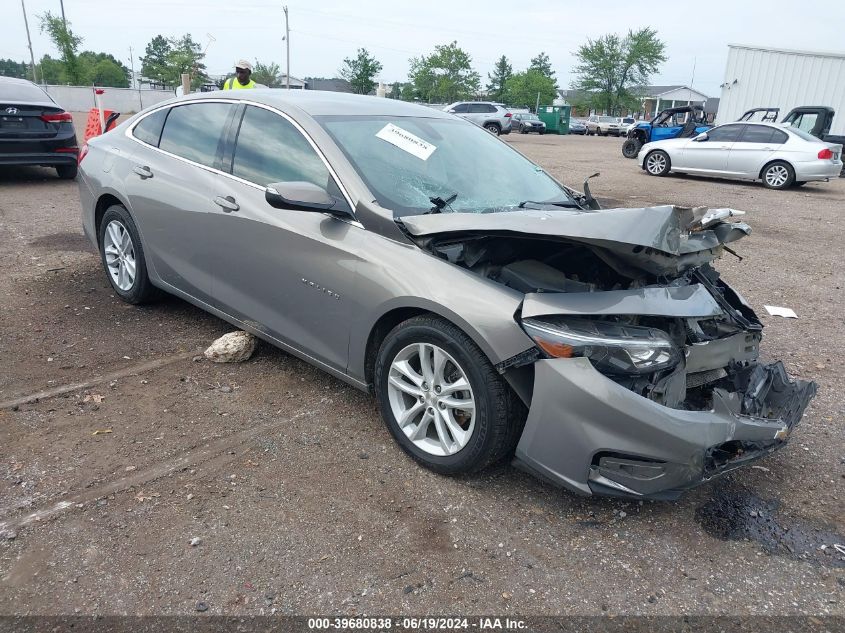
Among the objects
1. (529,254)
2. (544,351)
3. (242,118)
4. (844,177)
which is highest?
(242,118)

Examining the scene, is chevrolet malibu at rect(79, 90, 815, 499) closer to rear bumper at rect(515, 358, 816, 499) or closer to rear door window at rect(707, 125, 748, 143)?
rear bumper at rect(515, 358, 816, 499)

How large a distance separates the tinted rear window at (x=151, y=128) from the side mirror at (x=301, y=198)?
6.39 ft

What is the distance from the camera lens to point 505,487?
2.97m

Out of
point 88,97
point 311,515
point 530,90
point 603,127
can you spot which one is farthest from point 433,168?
point 530,90

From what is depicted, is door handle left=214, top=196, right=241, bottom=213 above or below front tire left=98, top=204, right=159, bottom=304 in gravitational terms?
above

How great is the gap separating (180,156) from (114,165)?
0.81 meters

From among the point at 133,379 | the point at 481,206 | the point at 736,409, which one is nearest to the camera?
the point at 736,409

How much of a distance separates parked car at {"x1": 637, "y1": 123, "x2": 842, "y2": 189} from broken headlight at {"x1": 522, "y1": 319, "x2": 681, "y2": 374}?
13.4m

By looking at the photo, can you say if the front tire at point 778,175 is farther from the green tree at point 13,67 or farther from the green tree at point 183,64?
the green tree at point 13,67

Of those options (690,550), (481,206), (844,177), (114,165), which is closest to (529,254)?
(481,206)

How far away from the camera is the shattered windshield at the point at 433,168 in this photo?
332cm

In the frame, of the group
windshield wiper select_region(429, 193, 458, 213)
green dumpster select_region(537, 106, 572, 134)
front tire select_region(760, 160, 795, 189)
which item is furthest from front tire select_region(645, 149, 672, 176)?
green dumpster select_region(537, 106, 572, 134)

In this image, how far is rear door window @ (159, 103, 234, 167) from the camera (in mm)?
4051

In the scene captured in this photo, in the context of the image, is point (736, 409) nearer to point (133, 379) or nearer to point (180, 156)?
point (133, 379)
